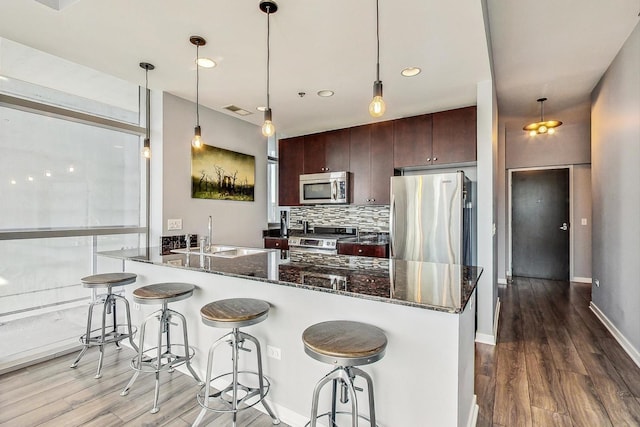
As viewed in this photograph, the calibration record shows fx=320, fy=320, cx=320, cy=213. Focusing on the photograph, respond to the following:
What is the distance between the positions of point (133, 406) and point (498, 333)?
131 inches

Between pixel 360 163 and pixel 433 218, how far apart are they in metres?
1.42

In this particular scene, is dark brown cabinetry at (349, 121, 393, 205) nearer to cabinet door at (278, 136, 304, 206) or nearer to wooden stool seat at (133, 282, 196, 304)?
cabinet door at (278, 136, 304, 206)

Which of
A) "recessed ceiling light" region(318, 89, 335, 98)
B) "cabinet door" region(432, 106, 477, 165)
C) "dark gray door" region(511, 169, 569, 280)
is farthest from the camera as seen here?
"dark gray door" region(511, 169, 569, 280)

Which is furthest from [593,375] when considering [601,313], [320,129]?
[320,129]

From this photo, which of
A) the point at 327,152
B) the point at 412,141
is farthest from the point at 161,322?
the point at 412,141

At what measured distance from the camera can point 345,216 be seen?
4789mm

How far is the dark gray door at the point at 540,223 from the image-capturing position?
5688mm

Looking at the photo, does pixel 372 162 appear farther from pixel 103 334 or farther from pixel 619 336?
pixel 103 334

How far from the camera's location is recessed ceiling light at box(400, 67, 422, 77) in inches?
108

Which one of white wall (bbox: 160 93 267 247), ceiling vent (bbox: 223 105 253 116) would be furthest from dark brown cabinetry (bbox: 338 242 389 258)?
ceiling vent (bbox: 223 105 253 116)

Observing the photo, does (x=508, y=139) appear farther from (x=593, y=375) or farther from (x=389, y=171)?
(x=593, y=375)

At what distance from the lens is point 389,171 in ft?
13.5

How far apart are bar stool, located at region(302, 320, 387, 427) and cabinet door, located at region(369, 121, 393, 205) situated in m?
2.78

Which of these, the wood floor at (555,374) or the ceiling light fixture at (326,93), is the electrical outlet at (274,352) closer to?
the wood floor at (555,374)
